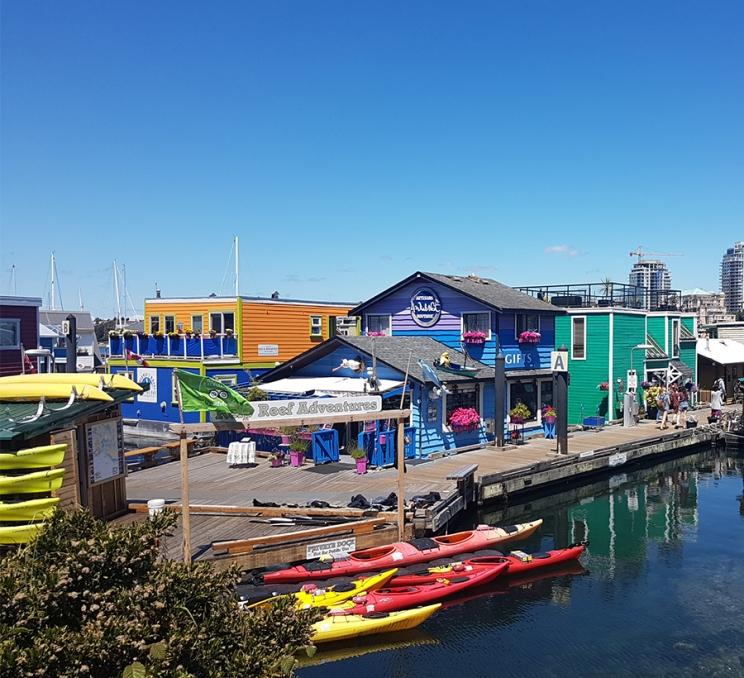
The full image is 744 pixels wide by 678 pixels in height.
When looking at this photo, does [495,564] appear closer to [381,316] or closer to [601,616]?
[601,616]

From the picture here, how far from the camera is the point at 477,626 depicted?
1473cm

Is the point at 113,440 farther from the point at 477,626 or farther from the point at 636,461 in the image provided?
the point at 636,461

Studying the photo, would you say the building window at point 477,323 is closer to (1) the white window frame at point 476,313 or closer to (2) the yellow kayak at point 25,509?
(1) the white window frame at point 476,313

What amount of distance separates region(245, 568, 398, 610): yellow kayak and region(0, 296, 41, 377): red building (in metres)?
19.1

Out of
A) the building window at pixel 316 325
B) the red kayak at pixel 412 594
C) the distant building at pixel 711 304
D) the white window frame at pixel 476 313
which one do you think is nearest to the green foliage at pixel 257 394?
the white window frame at pixel 476 313

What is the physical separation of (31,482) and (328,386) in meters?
14.4

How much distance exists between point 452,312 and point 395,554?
15188mm

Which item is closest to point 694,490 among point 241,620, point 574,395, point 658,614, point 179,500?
point 574,395

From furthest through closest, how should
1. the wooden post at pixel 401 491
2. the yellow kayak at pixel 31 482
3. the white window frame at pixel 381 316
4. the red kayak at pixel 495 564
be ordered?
the white window frame at pixel 381 316 < the wooden post at pixel 401 491 < the red kayak at pixel 495 564 < the yellow kayak at pixel 31 482

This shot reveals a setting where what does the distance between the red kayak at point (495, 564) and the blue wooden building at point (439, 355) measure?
25.5 feet

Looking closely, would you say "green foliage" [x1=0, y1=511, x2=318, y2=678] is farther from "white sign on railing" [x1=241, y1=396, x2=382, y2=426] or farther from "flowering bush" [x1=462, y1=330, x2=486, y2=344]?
"flowering bush" [x1=462, y1=330, x2=486, y2=344]

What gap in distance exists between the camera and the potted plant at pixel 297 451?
23.0 m

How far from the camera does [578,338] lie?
34750mm

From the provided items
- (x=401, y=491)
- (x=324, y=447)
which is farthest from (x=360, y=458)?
(x=401, y=491)
